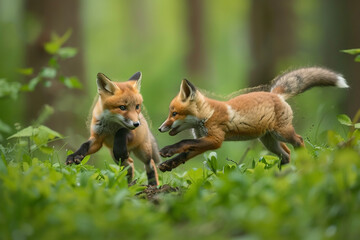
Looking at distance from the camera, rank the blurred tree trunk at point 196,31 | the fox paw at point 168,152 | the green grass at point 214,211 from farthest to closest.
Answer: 1. the blurred tree trunk at point 196,31
2. the fox paw at point 168,152
3. the green grass at point 214,211

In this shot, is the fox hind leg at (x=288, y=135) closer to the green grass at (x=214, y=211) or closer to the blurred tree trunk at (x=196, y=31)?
the green grass at (x=214, y=211)

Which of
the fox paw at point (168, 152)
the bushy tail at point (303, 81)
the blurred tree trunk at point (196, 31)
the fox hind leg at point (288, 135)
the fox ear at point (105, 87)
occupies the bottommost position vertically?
the blurred tree trunk at point (196, 31)

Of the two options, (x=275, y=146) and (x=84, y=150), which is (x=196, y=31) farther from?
(x=84, y=150)

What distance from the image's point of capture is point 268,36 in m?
12.2

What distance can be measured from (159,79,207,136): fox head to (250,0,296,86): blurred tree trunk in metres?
7.30

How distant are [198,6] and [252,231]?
2097 centimetres

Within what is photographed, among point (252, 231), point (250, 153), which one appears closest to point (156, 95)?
point (250, 153)

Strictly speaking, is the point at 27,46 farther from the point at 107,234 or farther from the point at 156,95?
the point at 107,234

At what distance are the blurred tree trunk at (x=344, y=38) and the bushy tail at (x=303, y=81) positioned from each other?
5.66 m

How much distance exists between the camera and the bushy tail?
541cm

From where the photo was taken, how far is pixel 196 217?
278 centimetres

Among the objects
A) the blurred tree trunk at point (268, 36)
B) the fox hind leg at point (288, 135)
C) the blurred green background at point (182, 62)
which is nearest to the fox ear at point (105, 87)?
the blurred green background at point (182, 62)

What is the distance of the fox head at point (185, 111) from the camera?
181 inches

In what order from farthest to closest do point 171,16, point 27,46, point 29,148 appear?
point 171,16, point 27,46, point 29,148
